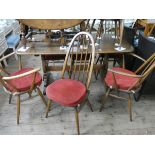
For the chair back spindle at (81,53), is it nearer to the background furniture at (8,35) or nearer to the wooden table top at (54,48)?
the wooden table top at (54,48)

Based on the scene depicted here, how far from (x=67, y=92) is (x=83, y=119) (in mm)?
478

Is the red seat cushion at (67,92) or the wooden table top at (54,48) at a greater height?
the wooden table top at (54,48)

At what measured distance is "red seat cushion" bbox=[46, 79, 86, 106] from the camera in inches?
66.4

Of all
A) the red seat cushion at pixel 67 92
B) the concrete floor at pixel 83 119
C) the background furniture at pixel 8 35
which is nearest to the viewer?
the red seat cushion at pixel 67 92

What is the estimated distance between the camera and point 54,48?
231 cm

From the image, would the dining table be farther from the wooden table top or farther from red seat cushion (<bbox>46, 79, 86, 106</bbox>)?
red seat cushion (<bbox>46, 79, 86, 106</bbox>)

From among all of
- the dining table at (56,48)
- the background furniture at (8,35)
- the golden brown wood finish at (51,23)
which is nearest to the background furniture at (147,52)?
the dining table at (56,48)

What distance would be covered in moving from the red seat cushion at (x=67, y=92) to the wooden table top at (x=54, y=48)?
0.47 m

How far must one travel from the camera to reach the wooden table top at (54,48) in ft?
7.17
